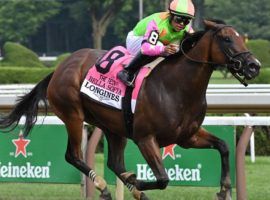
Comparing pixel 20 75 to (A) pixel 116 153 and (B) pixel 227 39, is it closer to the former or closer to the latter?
(A) pixel 116 153

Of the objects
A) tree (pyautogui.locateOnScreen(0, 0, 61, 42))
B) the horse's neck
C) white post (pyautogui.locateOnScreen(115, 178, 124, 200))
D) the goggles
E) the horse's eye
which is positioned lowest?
tree (pyautogui.locateOnScreen(0, 0, 61, 42))

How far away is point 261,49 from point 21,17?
→ 28.3 meters

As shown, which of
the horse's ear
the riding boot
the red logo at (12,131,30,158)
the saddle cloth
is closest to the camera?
the horse's ear

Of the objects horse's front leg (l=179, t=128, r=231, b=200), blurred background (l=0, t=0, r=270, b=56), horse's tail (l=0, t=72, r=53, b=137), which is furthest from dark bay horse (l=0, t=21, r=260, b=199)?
blurred background (l=0, t=0, r=270, b=56)

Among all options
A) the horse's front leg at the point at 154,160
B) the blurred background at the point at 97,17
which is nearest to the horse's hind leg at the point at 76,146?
the horse's front leg at the point at 154,160

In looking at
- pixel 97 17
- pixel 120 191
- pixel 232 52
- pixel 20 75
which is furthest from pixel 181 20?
pixel 97 17

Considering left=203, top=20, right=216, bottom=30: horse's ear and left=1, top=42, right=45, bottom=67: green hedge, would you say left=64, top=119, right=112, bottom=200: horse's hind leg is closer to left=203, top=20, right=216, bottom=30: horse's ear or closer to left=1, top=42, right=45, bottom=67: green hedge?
left=203, top=20, right=216, bottom=30: horse's ear

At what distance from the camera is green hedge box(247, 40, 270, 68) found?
1233 inches

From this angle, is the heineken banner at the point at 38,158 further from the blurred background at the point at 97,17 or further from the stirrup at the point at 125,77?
the blurred background at the point at 97,17

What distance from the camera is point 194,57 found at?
5691mm

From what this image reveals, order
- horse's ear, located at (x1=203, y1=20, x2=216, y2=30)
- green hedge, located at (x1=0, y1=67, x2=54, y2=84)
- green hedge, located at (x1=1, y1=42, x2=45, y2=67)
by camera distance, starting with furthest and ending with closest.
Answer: green hedge, located at (x1=1, y1=42, x2=45, y2=67), green hedge, located at (x1=0, y1=67, x2=54, y2=84), horse's ear, located at (x1=203, y1=20, x2=216, y2=30)

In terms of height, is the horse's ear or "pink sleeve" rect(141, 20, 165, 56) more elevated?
the horse's ear

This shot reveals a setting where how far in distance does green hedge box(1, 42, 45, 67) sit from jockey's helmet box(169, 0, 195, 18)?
25.1 metres

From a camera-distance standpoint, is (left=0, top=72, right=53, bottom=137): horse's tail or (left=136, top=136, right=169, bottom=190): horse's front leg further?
(left=0, top=72, right=53, bottom=137): horse's tail
